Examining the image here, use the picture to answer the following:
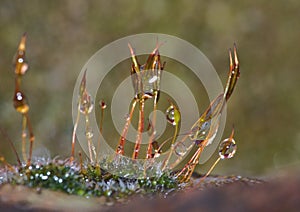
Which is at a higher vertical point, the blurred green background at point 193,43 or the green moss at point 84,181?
the blurred green background at point 193,43

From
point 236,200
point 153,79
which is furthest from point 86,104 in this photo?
point 236,200

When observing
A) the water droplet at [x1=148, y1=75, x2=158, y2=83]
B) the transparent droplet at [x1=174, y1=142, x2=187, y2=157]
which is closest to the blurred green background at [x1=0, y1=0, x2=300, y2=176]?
the transparent droplet at [x1=174, y1=142, x2=187, y2=157]

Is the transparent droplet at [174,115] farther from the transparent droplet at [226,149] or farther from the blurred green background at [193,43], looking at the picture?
the blurred green background at [193,43]

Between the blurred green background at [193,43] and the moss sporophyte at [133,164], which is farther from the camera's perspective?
the blurred green background at [193,43]

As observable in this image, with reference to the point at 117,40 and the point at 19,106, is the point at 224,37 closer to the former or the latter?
the point at 117,40

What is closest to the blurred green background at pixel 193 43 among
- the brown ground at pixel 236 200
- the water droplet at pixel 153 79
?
the water droplet at pixel 153 79

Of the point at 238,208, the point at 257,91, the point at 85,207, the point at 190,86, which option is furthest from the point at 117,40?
the point at 238,208

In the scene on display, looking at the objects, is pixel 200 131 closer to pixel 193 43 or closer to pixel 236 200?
pixel 236 200
